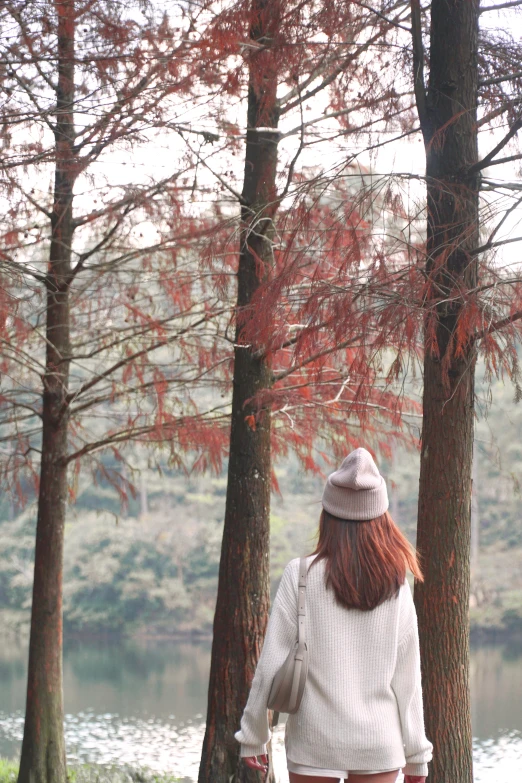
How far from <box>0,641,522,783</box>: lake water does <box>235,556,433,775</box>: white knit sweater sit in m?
5.44

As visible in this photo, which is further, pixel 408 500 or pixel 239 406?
pixel 408 500

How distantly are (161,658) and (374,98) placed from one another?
19.3 m

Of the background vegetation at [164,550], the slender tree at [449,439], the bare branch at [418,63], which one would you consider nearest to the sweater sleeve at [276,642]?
the slender tree at [449,439]

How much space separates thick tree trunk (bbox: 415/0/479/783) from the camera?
3.52 m

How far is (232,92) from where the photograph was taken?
5.20 metres

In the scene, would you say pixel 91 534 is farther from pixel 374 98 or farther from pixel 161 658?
pixel 374 98

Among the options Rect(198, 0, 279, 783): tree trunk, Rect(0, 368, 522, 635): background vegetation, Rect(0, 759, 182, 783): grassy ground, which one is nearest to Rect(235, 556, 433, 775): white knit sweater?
Rect(198, 0, 279, 783): tree trunk

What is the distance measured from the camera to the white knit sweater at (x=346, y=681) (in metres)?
2.19

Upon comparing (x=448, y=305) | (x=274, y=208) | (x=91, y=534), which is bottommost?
(x=91, y=534)

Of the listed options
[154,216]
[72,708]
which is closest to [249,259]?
[154,216]

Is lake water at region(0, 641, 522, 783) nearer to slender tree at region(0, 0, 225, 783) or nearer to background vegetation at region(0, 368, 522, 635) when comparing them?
background vegetation at region(0, 368, 522, 635)

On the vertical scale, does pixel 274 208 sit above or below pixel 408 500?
above

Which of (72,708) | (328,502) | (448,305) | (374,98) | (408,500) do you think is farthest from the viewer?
(408,500)

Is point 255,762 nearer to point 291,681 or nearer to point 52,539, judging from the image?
point 291,681
